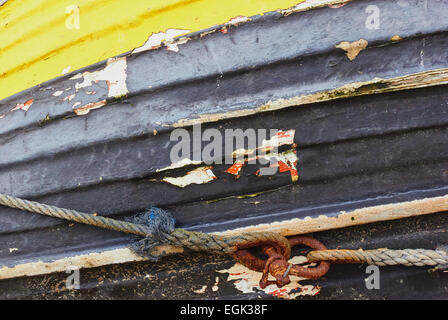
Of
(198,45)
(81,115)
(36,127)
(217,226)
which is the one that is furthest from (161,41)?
(217,226)

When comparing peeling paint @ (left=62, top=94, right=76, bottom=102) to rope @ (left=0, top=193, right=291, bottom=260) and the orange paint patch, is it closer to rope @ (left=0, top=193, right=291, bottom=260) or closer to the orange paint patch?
rope @ (left=0, top=193, right=291, bottom=260)

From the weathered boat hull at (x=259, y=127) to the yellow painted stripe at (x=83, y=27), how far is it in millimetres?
55

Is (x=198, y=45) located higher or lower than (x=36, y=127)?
higher

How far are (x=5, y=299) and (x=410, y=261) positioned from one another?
145 cm

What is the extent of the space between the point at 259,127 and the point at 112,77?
0.49 m

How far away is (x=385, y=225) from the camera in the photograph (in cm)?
117

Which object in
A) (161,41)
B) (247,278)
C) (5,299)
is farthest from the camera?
(5,299)

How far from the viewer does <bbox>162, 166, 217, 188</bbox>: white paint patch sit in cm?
114

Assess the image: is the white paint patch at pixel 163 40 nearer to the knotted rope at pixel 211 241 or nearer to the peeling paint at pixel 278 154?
the peeling paint at pixel 278 154

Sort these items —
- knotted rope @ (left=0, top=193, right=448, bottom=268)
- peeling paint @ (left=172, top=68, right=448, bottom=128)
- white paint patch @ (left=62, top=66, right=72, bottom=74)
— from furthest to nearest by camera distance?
white paint patch @ (left=62, top=66, right=72, bottom=74) → knotted rope @ (left=0, top=193, right=448, bottom=268) → peeling paint @ (left=172, top=68, right=448, bottom=128)

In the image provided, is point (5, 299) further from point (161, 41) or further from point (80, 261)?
point (161, 41)

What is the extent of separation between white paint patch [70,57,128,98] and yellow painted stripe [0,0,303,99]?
4 centimetres

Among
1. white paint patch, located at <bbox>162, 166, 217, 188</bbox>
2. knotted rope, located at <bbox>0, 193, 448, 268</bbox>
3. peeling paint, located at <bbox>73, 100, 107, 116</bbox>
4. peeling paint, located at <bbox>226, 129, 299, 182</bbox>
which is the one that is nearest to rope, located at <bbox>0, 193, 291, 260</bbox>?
knotted rope, located at <bbox>0, 193, 448, 268</bbox>

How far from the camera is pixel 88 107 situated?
3.84 ft
